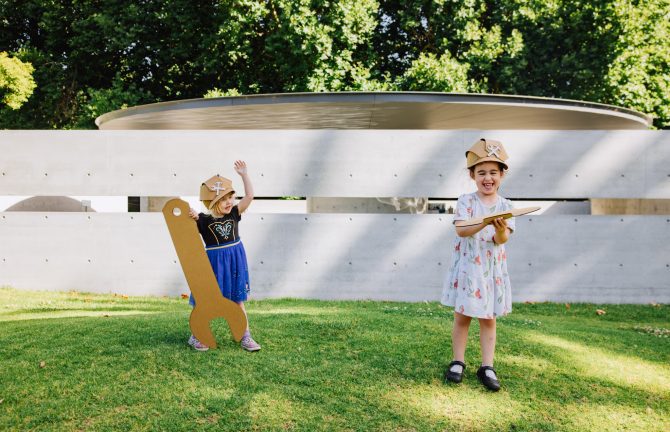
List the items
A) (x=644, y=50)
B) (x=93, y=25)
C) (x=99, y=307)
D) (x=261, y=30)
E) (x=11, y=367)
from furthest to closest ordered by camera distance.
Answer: (x=93, y=25)
(x=261, y=30)
(x=644, y=50)
(x=99, y=307)
(x=11, y=367)

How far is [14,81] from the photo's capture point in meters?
16.8

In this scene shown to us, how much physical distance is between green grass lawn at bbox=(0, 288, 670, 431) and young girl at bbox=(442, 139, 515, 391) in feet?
1.21

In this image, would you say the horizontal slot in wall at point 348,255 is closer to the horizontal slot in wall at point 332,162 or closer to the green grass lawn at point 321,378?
the horizontal slot in wall at point 332,162

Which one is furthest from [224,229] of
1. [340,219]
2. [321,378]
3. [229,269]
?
[340,219]

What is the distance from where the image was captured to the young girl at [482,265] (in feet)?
11.8

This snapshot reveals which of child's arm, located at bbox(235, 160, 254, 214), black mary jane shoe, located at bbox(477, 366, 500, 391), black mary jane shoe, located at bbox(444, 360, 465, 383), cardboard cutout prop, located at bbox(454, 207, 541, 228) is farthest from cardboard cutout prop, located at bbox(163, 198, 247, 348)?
cardboard cutout prop, located at bbox(454, 207, 541, 228)

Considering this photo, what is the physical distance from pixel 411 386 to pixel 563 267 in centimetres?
497

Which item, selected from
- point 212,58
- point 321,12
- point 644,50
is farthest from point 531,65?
point 212,58

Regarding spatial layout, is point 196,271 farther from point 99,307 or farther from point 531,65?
point 531,65

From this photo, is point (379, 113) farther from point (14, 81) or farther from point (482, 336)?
point (14, 81)

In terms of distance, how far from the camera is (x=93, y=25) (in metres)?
19.3

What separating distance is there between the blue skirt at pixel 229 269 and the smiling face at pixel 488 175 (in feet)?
6.44

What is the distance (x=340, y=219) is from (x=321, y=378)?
4332 mm

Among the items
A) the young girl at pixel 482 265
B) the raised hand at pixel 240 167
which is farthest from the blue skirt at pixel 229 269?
the young girl at pixel 482 265
